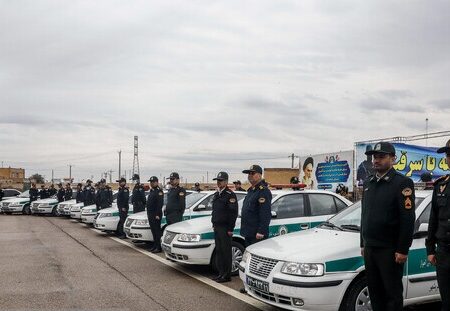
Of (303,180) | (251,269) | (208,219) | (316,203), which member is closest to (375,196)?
(251,269)

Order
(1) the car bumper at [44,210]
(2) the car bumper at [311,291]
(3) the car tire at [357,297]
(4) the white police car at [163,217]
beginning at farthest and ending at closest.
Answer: (1) the car bumper at [44,210], (4) the white police car at [163,217], (3) the car tire at [357,297], (2) the car bumper at [311,291]

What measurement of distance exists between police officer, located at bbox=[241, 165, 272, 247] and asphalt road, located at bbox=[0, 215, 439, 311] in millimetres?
882

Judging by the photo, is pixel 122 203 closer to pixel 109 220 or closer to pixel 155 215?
pixel 109 220

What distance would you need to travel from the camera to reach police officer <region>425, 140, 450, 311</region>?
4547mm

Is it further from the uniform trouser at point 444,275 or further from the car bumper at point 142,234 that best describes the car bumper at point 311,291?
the car bumper at point 142,234

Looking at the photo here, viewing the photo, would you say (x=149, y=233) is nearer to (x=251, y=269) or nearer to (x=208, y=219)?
(x=208, y=219)

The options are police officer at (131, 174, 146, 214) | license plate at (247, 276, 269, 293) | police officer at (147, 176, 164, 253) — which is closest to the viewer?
license plate at (247, 276, 269, 293)

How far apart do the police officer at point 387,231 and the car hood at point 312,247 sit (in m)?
0.41

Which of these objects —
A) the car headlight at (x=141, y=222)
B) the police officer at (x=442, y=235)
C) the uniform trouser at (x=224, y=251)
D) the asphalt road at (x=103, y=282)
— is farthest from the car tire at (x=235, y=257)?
the police officer at (x=442, y=235)

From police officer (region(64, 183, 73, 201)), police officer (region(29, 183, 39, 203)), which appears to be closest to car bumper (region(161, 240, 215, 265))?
police officer (region(64, 183, 73, 201))

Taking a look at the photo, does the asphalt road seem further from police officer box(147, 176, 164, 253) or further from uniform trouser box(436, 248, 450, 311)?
uniform trouser box(436, 248, 450, 311)

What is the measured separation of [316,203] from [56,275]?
4.64m

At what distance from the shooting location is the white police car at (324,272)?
534 centimetres

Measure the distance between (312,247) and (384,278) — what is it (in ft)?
3.04
